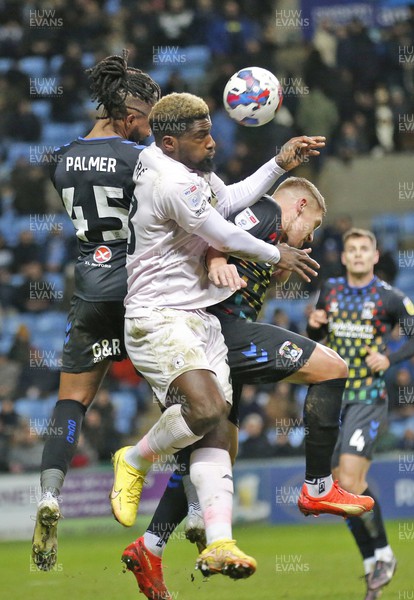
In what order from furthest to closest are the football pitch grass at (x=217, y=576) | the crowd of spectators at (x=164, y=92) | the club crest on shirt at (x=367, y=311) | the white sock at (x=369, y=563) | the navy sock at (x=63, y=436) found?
the crowd of spectators at (x=164, y=92), the club crest on shirt at (x=367, y=311), the football pitch grass at (x=217, y=576), the white sock at (x=369, y=563), the navy sock at (x=63, y=436)

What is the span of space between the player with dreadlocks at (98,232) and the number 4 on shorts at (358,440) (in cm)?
214

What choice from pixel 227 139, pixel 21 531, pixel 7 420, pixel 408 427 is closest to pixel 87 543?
pixel 21 531

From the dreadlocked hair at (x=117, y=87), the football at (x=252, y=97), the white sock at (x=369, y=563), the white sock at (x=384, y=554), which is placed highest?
the dreadlocked hair at (x=117, y=87)

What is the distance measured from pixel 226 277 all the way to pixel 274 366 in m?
0.66

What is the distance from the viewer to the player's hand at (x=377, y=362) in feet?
27.3

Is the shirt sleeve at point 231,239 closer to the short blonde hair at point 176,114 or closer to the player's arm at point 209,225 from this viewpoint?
the player's arm at point 209,225

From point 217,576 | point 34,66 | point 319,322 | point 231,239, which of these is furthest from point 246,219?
point 34,66

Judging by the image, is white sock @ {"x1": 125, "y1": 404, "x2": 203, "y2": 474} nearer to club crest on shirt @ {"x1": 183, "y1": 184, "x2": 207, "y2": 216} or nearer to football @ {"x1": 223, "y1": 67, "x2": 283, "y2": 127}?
club crest on shirt @ {"x1": 183, "y1": 184, "x2": 207, "y2": 216}

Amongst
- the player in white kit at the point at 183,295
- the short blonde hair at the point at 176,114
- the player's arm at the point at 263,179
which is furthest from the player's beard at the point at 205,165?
the player's arm at the point at 263,179

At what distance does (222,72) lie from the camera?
703 inches

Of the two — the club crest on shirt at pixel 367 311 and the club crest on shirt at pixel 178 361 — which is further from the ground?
the club crest on shirt at pixel 367 311

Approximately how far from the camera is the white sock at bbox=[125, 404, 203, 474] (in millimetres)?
5859

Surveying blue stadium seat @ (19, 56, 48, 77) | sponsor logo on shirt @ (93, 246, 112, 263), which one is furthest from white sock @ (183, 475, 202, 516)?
blue stadium seat @ (19, 56, 48, 77)

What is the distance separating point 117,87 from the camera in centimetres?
691
